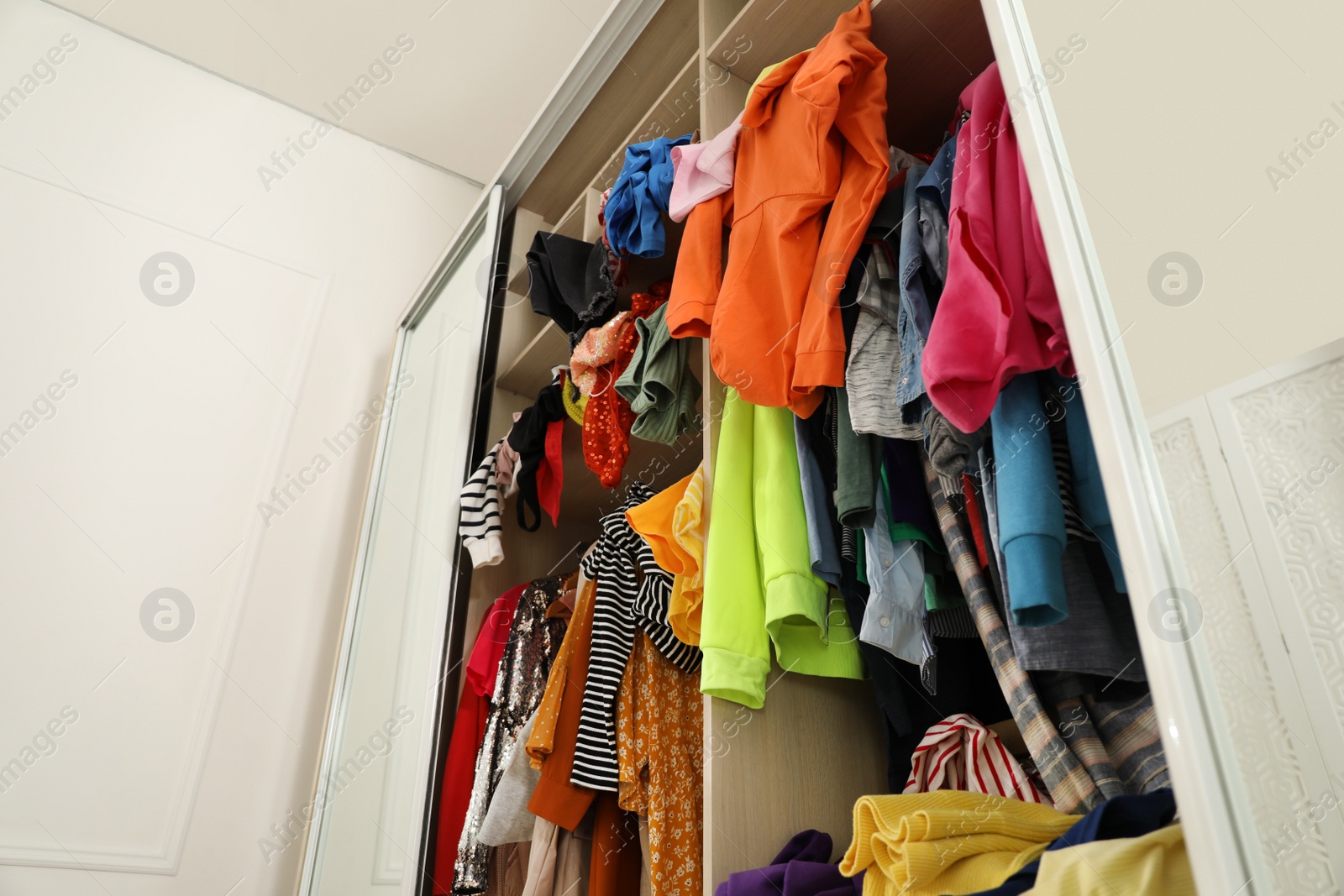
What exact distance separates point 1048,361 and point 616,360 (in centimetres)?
95

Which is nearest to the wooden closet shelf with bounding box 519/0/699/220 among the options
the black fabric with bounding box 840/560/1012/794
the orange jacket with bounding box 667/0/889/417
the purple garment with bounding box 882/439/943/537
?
the orange jacket with bounding box 667/0/889/417

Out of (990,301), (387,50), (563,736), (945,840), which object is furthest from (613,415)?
(387,50)

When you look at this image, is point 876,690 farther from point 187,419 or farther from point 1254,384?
point 187,419

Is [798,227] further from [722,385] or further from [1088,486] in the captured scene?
[1088,486]

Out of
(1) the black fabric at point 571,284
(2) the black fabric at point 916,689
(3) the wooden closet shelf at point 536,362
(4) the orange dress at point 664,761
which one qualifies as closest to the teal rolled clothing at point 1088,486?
(2) the black fabric at point 916,689

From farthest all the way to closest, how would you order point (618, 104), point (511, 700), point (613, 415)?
1. point (618, 104)
2. point (511, 700)
3. point (613, 415)

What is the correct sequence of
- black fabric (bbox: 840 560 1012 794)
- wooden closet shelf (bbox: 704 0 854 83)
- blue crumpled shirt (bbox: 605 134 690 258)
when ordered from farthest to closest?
blue crumpled shirt (bbox: 605 134 690 258)
wooden closet shelf (bbox: 704 0 854 83)
black fabric (bbox: 840 560 1012 794)

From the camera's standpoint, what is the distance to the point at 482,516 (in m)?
1.91

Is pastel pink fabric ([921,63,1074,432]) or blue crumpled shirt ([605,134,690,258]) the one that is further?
blue crumpled shirt ([605,134,690,258])

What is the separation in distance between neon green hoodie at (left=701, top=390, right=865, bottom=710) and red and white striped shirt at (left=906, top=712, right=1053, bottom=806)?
0.16 m

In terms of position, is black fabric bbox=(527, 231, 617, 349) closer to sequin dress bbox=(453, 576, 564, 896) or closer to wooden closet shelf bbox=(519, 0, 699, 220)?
wooden closet shelf bbox=(519, 0, 699, 220)

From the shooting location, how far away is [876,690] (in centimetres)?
116

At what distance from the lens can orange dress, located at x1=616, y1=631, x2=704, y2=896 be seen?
135cm

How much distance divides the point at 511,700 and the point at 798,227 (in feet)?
3.76
